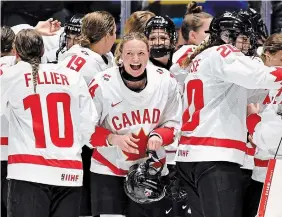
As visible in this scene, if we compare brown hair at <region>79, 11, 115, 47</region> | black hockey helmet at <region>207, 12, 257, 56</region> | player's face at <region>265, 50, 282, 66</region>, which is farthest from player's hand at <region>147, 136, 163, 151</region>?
brown hair at <region>79, 11, 115, 47</region>

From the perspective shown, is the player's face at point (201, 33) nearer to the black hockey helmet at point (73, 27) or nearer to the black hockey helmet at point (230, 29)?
the black hockey helmet at point (73, 27)

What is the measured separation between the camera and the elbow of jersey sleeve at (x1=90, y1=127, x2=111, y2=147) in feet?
13.3

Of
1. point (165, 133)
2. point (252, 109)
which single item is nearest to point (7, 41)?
point (165, 133)

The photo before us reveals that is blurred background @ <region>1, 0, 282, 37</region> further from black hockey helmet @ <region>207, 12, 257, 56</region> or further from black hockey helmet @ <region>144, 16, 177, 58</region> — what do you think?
black hockey helmet @ <region>207, 12, 257, 56</region>

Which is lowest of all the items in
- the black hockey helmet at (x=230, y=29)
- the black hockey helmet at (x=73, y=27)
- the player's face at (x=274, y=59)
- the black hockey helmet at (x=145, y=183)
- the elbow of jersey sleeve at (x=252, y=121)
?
the black hockey helmet at (x=145, y=183)

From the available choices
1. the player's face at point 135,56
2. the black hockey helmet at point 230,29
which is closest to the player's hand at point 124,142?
the player's face at point 135,56

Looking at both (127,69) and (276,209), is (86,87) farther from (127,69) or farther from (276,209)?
(276,209)

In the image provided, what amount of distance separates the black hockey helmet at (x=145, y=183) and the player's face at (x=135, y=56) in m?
0.43

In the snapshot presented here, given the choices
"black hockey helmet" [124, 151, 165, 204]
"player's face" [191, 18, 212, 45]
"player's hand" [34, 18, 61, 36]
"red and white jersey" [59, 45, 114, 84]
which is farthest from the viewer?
"player's hand" [34, 18, 61, 36]

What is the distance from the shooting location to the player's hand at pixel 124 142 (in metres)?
4.01

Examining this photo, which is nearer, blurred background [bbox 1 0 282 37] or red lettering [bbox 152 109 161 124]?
red lettering [bbox 152 109 161 124]

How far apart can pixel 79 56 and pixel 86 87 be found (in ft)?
1.69

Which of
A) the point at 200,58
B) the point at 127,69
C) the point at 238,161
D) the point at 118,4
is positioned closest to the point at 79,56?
the point at 127,69

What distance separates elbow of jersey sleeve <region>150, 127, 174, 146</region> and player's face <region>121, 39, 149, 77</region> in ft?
1.01
